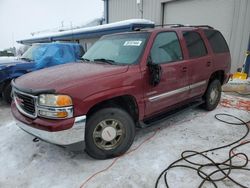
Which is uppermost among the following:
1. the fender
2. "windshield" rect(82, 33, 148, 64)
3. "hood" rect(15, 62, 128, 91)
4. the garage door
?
the garage door

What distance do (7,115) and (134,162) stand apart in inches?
144

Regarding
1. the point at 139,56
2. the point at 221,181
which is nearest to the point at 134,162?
the point at 221,181

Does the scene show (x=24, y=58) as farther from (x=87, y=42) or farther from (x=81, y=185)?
(x=87, y=42)

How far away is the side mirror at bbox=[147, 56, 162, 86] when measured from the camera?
326 centimetres

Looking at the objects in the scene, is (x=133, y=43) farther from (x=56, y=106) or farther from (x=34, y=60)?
(x=34, y=60)

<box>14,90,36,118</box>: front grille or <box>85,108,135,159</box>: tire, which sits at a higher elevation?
<box>14,90,36,118</box>: front grille

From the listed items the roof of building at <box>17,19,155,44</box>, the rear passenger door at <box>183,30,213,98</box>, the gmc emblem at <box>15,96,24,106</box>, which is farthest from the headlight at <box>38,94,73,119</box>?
the roof of building at <box>17,19,155,44</box>

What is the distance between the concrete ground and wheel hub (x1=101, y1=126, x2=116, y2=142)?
1.12 ft

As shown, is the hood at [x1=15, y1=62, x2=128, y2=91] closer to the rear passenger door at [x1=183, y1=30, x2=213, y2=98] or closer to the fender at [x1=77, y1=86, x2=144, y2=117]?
the fender at [x1=77, y1=86, x2=144, y2=117]

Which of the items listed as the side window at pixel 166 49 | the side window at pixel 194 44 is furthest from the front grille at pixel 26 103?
the side window at pixel 194 44

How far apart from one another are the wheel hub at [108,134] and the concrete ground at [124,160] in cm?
34

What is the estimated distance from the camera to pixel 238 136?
12.6 ft

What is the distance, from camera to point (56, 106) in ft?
8.55

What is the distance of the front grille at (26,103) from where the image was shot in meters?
2.82
